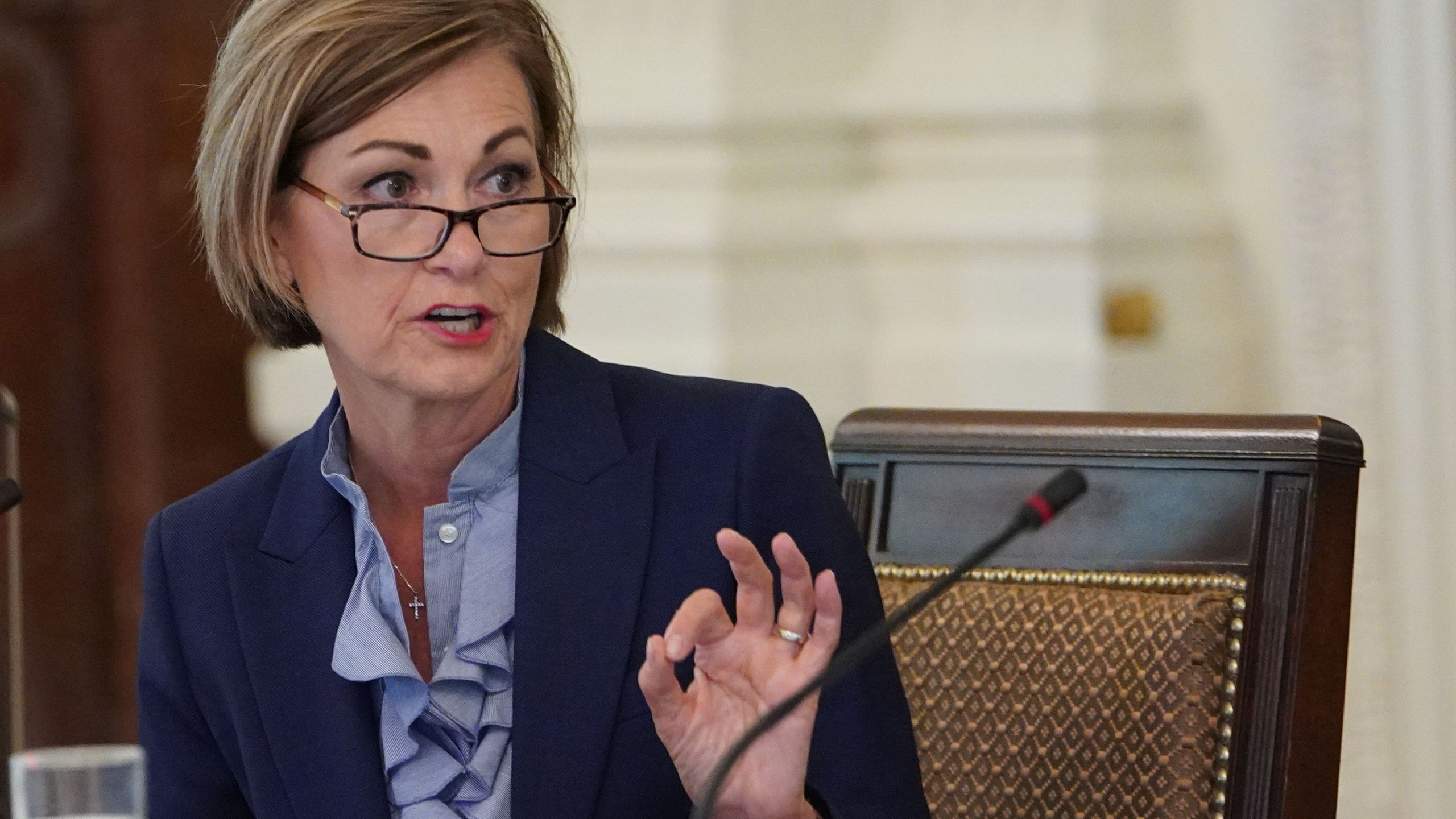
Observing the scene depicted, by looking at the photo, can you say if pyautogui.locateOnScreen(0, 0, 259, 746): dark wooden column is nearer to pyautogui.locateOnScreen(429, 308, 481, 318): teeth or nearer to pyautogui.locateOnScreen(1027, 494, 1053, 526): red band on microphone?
pyautogui.locateOnScreen(429, 308, 481, 318): teeth

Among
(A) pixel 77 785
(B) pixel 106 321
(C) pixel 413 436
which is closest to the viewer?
(A) pixel 77 785

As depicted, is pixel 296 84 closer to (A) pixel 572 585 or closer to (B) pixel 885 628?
(A) pixel 572 585

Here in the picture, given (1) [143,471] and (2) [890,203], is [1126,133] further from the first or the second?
(1) [143,471]

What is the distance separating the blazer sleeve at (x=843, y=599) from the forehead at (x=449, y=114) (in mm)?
348

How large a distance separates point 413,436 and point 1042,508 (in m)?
0.79

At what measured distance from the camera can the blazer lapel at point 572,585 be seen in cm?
148

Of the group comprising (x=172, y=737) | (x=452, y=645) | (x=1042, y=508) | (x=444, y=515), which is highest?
(x=1042, y=508)

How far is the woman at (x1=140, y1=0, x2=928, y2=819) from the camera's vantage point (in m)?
1.50

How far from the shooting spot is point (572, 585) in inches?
60.6

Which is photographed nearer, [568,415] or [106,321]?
[568,415]

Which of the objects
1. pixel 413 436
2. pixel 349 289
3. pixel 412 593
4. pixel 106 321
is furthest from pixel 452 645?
pixel 106 321

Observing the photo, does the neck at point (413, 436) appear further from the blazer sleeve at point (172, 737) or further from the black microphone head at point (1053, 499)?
the black microphone head at point (1053, 499)

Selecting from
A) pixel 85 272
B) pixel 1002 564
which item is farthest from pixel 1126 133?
pixel 85 272

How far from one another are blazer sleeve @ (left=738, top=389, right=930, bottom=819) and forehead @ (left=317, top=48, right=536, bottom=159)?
348 millimetres
